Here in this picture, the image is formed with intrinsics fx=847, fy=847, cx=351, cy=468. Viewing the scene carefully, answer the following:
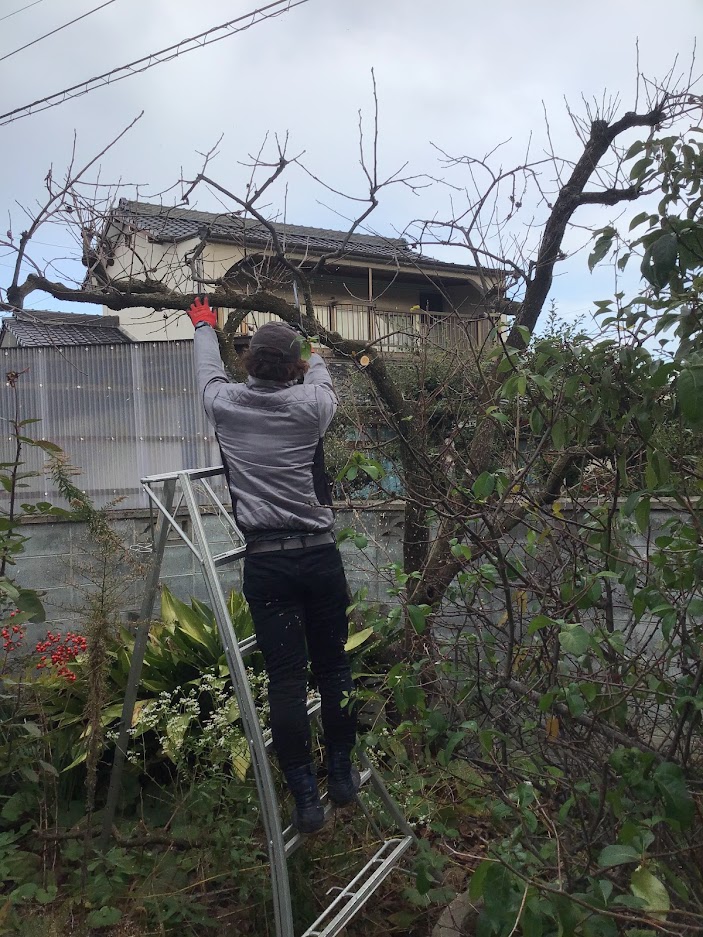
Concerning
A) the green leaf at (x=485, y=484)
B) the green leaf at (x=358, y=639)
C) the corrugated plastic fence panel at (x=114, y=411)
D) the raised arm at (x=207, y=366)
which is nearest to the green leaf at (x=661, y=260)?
the green leaf at (x=485, y=484)

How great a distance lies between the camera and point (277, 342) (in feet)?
8.89

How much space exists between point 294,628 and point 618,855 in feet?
4.12

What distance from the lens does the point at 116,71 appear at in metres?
6.34

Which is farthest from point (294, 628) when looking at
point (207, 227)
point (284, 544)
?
point (207, 227)

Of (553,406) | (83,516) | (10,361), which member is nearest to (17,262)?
(83,516)

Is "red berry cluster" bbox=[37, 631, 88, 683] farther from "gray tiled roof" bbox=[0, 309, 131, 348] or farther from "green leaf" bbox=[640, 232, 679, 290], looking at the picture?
"gray tiled roof" bbox=[0, 309, 131, 348]

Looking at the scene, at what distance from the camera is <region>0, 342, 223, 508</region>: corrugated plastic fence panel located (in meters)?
7.31

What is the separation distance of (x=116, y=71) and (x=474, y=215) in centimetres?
400

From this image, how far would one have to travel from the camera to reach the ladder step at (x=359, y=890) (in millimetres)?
2516

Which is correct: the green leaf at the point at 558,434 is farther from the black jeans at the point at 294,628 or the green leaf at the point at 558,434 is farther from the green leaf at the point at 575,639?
the black jeans at the point at 294,628

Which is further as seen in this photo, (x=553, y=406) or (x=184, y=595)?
(x=184, y=595)

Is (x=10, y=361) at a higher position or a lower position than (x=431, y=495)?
higher

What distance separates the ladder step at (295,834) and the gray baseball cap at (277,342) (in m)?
1.46

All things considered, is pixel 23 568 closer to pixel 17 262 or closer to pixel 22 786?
pixel 22 786
